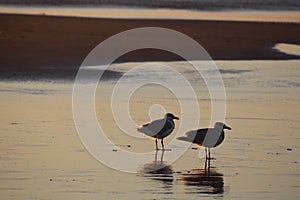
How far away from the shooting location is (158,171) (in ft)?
36.9

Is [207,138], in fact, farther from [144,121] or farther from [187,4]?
[187,4]

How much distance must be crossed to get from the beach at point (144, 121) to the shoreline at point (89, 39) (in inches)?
1.9

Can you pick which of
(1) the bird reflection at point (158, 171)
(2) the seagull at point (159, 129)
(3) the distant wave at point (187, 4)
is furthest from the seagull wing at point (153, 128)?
(3) the distant wave at point (187, 4)

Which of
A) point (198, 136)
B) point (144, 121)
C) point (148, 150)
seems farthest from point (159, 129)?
point (144, 121)

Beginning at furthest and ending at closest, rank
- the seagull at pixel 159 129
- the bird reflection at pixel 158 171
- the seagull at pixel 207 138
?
the seagull at pixel 159 129 → the seagull at pixel 207 138 → the bird reflection at pixel 158 171

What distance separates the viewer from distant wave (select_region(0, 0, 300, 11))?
38.6 meters

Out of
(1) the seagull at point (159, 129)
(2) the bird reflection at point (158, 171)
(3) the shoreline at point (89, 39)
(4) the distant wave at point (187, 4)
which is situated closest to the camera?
(2) the bird reflection at point (158, 171)

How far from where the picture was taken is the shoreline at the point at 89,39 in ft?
71.1

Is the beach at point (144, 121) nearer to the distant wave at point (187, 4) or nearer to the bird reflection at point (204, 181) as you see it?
the bird reflection at point (204, 181)

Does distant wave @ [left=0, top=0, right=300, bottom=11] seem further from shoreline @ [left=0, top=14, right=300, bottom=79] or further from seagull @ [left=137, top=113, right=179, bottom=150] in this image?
seagull @ [left=137, top=113, right=179, bottom=150]

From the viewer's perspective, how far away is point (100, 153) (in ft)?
39.2

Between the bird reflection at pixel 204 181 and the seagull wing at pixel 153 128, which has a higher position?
the seagull wing at pixel 153 128

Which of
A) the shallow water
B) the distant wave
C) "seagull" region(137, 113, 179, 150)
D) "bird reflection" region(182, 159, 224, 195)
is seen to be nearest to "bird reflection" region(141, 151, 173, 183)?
the shallow water

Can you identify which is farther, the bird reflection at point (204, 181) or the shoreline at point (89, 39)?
the shoreline at point (89, 39)
